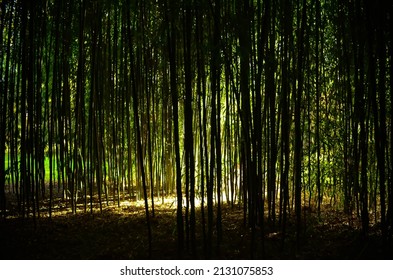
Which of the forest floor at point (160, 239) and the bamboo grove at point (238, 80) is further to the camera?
the forest floor at point (160, 239)

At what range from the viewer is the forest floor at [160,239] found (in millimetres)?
2740

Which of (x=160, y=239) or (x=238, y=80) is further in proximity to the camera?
(x=238, y=80)

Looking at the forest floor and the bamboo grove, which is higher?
the bamboo grove

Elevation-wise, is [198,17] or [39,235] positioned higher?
[198,17]

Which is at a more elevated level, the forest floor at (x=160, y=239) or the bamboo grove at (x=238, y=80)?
the bamboo grove at (x=238, y=80)

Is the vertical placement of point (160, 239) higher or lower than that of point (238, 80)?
lower

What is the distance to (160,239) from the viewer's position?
10.5 feet

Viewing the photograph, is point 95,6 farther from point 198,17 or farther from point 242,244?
point 242,244

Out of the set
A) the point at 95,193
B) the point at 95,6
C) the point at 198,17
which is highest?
the point at 95,6

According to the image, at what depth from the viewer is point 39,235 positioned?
3.30 m

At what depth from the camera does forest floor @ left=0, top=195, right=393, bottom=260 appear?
8.99 ft

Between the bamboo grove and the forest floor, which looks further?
the forest floor
